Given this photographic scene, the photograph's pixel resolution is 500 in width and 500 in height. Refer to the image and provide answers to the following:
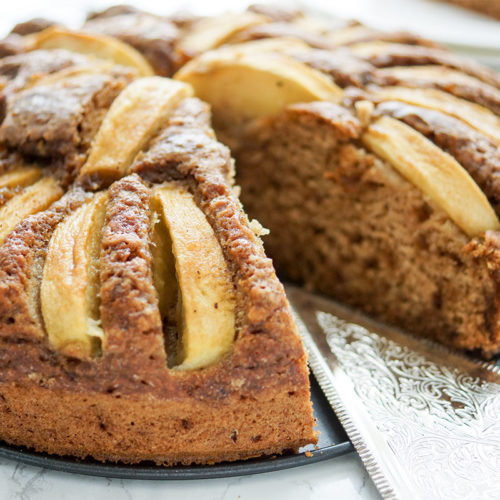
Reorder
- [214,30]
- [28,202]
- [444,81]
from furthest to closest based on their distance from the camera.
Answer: [214,30], [444,81], [28,202]

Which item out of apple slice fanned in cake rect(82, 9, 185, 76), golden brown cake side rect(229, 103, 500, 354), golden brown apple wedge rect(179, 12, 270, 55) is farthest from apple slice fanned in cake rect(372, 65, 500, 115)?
apple slice fanned in cake rect(82, 9, 185, 76)

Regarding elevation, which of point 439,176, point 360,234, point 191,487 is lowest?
point 191,487

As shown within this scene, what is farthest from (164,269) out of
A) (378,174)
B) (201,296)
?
(378,174)

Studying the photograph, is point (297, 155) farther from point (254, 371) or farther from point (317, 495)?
point (317, 495)

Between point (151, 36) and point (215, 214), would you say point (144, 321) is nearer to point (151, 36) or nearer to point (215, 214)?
point (215, 214)

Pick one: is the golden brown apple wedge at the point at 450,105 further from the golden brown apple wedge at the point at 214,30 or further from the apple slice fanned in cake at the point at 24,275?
the apple slice fanned in cake at the point at 24,275

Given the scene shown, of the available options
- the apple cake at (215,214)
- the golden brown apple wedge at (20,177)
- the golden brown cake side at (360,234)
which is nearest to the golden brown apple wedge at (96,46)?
the apple cake at (215,214)

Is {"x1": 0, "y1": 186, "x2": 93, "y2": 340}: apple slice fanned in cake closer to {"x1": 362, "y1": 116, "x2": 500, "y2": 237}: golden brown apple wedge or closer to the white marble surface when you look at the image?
the white marble surface
